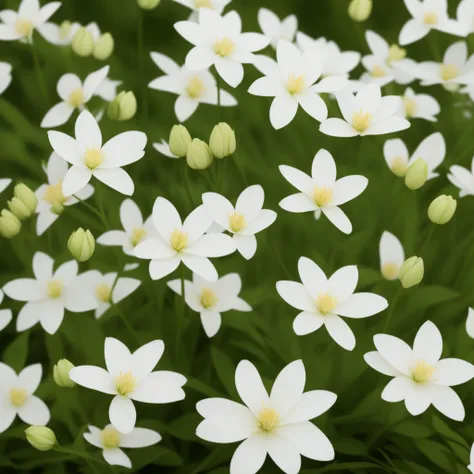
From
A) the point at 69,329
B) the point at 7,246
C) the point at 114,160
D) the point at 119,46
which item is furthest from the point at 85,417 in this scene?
the point at 119,46

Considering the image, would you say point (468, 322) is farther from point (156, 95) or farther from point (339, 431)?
point (156, 95)

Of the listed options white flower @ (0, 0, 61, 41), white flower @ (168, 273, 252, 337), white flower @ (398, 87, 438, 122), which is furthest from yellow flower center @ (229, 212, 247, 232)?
white flower @ (0, 0, 61, 41)

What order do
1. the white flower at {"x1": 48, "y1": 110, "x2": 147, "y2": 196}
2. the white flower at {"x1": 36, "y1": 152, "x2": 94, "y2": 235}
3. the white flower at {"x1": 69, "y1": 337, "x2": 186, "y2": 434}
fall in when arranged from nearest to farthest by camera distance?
the white flower at {"x1": 69, "y1": 337, "x2": 186, "y2": 434} → the white flower at {"x1": 48, "y1": 110, "x2": 147, "y2": 196} → the white flower at {"x1": 36, "y1": 152, "x2": 94, "y2": 235}

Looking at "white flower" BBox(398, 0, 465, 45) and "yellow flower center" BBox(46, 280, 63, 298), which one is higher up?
"white flower" BBox(398, 0, 465, 45)

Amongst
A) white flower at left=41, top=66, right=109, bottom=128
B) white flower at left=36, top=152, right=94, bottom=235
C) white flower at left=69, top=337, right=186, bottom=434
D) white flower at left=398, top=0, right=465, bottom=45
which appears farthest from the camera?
white flower at left=398, top=0, right=465, bottom=45

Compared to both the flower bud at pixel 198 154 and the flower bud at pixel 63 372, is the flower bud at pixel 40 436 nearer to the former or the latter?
the flower bud at pixel 63 372

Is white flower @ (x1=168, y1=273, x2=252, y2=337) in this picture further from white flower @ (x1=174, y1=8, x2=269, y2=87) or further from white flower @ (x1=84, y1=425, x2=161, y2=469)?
white flower @ (x1=174, y1=8, x2=269, y2=87)

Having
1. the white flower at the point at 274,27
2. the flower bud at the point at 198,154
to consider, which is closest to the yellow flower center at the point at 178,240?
the flower bud at the point at 198,154
